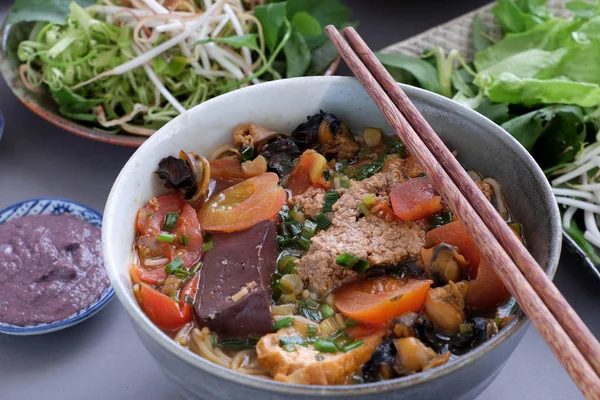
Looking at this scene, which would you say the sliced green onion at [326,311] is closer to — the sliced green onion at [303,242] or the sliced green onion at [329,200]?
the sliced green onion at [303,242]

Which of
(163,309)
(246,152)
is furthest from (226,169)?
(163,309)

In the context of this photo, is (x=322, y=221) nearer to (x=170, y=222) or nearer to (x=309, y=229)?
(x=309, y=229)

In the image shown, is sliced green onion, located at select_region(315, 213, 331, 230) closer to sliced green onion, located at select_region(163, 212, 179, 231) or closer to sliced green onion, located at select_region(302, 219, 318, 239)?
sliced green onion, located at select_region(302, 219, 318, 239)

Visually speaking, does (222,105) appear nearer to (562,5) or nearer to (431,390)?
(431,390)

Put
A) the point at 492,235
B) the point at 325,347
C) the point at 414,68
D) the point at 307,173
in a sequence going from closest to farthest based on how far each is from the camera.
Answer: the point at 492,235, the point at 325,347, the point at 307,173, the point at 414,68

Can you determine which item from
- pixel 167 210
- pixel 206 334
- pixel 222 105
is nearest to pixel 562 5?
pixel 222 105

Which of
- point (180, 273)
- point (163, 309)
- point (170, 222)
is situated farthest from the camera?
point (170, 222)
